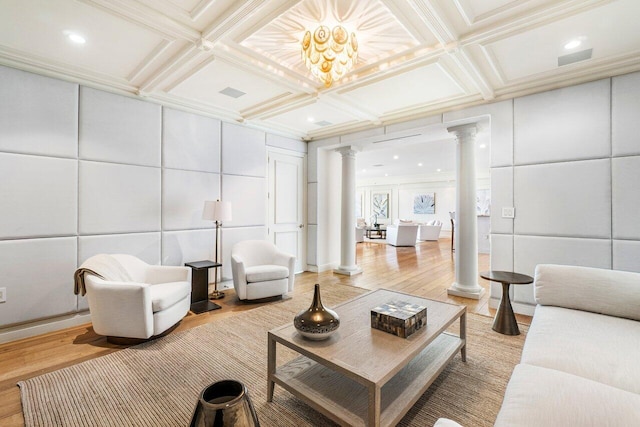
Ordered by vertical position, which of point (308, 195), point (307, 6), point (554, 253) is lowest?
point (554, 253)

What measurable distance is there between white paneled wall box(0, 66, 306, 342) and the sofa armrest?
13.2 feet

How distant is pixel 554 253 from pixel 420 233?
8358 mm

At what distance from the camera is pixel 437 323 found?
2074 mm

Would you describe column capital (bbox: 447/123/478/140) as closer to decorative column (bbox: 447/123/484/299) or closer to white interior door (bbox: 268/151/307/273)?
decorative column (bbox: 447/123/484/299)

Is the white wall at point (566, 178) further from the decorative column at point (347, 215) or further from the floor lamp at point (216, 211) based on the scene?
the floor lamp at point (216, 211)

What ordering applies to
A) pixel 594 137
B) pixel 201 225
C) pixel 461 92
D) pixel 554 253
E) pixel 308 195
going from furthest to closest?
1. pixel 308 195
2. pixel 201 225
3. pixel 461 92
4. pixel 554 253
5. pixel 594 137

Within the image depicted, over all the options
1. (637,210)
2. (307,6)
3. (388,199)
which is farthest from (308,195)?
(388,199)

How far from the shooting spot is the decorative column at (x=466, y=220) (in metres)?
4.18

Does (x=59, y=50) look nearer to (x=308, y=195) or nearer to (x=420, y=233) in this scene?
(x=308, y=195)

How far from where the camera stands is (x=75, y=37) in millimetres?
2482

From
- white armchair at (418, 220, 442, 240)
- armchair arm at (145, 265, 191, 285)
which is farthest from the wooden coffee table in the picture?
white armchair at (418, 220, 442, 240)

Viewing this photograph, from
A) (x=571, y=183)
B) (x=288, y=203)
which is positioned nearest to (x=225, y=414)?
(x=571, y=183)

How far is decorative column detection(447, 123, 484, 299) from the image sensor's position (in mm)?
4176

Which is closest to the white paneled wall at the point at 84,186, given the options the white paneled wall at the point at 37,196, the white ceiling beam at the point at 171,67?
the white paneled wall at the point at 37,196
